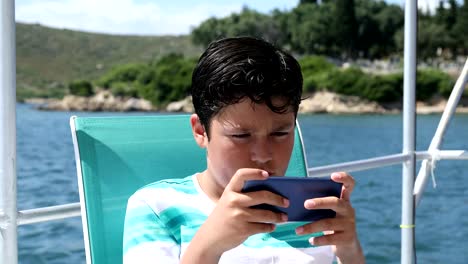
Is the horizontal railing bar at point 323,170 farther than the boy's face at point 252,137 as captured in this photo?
Yes

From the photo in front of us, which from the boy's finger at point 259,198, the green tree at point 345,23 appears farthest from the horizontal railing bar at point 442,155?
the green tree at point 345,23

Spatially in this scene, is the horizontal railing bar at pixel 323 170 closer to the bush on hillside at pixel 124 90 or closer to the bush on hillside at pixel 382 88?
the bush on hillside at pixel 382 88

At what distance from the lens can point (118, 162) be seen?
1166mm

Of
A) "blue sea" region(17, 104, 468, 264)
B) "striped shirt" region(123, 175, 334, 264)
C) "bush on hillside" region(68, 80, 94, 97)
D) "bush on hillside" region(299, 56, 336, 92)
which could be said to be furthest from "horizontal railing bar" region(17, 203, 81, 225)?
"bush on hillside" region(68, 80, 94, 97)

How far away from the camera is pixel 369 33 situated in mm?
42719

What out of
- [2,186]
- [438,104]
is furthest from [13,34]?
[438,104]

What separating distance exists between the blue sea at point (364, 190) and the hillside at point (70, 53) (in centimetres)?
1489

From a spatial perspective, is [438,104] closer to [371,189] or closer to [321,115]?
[321,115]

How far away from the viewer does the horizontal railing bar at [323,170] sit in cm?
108

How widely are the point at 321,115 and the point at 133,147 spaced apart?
33809 millimetres

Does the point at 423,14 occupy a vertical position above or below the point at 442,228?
above

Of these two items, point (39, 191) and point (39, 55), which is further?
point (39, 55)

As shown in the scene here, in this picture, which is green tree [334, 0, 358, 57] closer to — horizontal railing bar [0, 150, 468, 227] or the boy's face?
horizontal railing bar [0, 150, 468, 227]

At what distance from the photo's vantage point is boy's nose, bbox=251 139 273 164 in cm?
83
